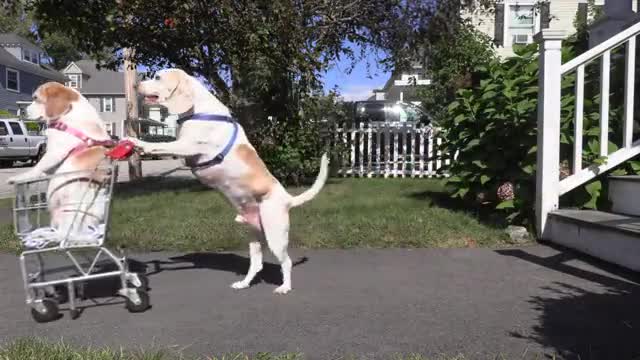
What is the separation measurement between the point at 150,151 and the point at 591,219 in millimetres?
3941

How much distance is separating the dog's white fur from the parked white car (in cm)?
2133

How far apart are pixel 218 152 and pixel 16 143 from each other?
887 inches

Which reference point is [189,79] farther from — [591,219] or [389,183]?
[389,183]

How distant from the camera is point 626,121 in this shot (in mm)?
5473

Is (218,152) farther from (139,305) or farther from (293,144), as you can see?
(293,144)

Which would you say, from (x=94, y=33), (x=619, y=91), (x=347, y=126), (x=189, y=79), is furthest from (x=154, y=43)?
(x=619, y=91)

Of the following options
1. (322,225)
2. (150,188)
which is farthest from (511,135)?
(150,188)

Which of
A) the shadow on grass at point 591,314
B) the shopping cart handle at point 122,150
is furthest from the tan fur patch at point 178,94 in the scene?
the shadow on grass at point 591,314

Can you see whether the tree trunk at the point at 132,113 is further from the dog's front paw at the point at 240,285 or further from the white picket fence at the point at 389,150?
the dog's front paw at the point at 240,285

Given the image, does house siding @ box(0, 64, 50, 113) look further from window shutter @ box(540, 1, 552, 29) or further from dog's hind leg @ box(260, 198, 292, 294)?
dog's hind leg @ box(260, 198, 292, 294)

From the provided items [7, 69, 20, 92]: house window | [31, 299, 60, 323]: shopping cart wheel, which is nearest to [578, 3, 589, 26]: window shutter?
[31, 299, 60, 323]: shopping cart wheel

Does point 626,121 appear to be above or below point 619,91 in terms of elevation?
below

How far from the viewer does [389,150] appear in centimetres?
1367

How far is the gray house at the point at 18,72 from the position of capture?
36281 mm
